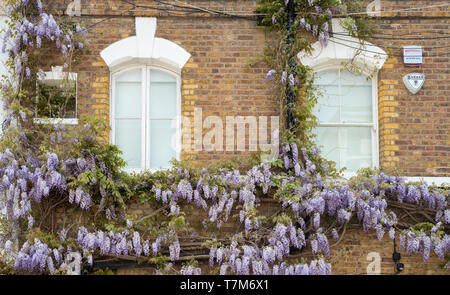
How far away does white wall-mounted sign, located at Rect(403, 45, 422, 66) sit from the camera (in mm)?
7965

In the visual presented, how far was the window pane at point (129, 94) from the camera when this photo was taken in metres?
Result: 8.05

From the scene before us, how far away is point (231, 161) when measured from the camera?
767 centimetres

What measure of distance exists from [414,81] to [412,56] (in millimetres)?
359

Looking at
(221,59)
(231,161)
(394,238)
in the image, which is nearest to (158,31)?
(221,59)

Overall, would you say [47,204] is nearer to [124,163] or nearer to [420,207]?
[124,163]

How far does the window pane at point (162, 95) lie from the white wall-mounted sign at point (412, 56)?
325 centimetres

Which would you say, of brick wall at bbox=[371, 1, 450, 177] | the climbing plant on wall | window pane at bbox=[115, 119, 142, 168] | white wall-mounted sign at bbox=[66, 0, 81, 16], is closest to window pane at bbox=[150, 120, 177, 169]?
window pane at bbox=[115, 119, 142, 168]

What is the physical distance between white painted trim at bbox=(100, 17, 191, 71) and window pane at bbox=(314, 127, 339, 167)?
7.04ft

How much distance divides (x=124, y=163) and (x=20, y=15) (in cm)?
246

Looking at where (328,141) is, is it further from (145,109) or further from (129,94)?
(129,94)

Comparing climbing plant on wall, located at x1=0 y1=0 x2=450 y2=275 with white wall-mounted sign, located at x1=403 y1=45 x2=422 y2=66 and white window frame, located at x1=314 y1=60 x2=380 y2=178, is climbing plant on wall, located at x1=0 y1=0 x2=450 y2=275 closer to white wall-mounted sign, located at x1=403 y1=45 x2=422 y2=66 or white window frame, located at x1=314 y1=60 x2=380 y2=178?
white window frame, located at x1=314 y1=60 x2=380 y2=178

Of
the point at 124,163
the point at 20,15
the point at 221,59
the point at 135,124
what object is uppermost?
the point at 20,15

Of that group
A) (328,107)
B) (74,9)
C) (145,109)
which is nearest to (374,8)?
(328,107)

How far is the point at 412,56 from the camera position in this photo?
26.2 feet
